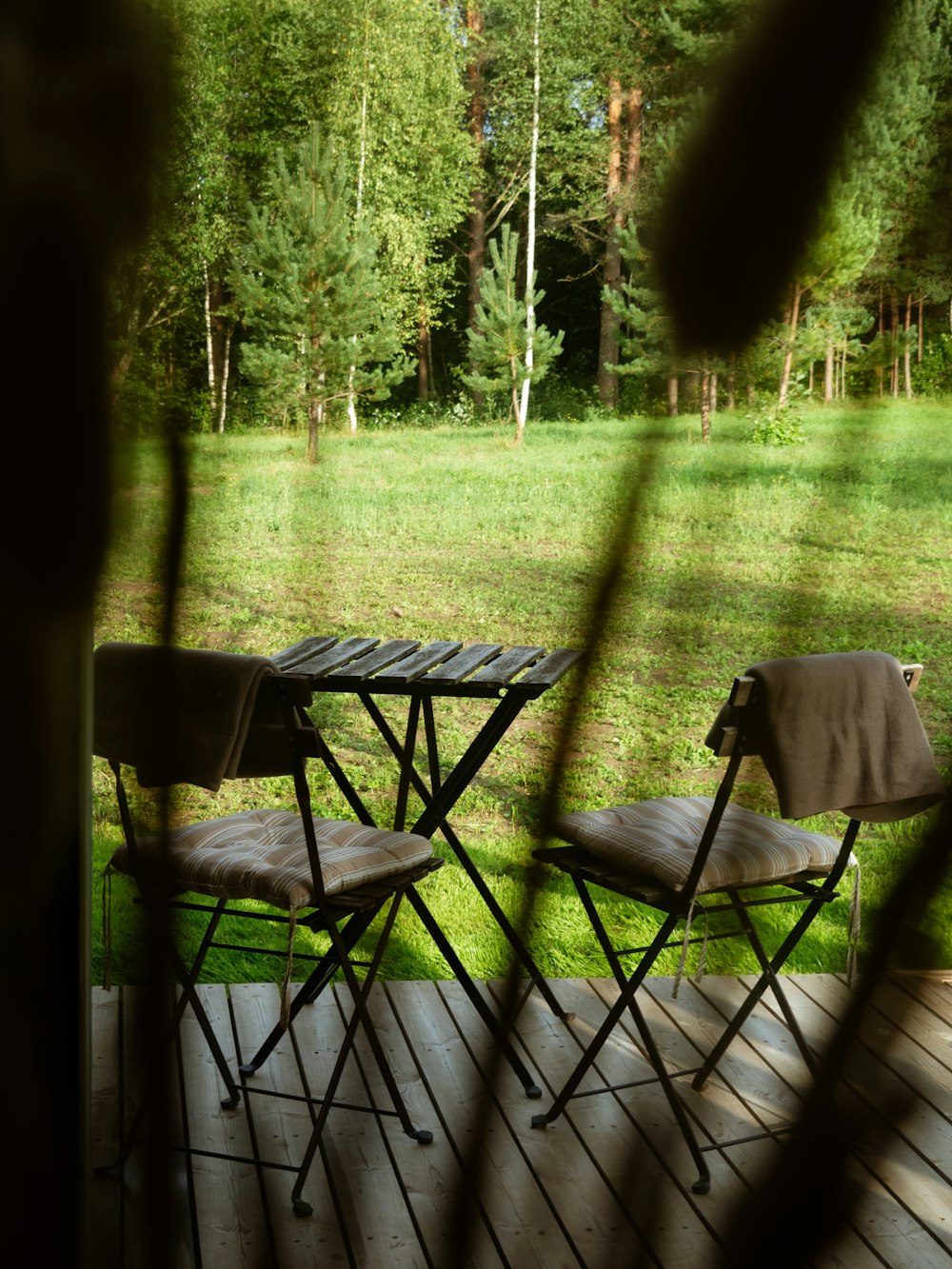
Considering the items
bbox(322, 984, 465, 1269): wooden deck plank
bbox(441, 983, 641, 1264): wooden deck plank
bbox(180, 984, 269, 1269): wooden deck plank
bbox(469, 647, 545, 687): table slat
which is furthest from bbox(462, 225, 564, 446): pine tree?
bbox(469, 647, 545, 687): table slat

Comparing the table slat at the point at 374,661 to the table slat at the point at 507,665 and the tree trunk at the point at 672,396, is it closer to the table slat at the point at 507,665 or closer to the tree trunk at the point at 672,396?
the table slat at the point at 507,665

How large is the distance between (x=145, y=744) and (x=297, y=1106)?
89.0 inches

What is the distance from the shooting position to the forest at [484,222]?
26cm

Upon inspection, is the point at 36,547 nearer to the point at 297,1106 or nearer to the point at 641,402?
the point at 641,402

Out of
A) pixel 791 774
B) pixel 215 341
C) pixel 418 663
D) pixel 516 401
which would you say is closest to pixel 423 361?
pixel 516 401

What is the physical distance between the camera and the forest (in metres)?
0.26

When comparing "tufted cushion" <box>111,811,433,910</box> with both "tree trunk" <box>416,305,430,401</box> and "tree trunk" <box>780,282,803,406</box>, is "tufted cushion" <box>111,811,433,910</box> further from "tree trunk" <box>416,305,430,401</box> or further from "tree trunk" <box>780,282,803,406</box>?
"tree trunk" <box>780,282,803,406</box>

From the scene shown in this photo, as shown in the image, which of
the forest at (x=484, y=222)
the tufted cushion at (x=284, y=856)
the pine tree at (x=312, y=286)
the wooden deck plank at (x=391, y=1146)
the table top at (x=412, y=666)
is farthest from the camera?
the table top at (x=412, y=666)

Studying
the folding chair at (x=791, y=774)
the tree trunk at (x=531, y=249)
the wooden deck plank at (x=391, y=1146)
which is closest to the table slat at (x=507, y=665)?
the folding chair at (x=791, y=774)

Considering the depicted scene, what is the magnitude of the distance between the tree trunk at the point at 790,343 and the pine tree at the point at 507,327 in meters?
0.15

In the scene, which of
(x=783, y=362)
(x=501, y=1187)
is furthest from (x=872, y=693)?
(x=783, y=362)

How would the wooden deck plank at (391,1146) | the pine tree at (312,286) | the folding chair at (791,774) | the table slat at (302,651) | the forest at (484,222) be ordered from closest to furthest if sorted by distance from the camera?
1. the forest at (484,222)
2. the pine tree at (312,286)
3. the wooden deck plank at (391,1146)
4. the folding chair at (791,774)
5. the table slat at (302,651)

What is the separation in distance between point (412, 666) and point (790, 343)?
2139mm

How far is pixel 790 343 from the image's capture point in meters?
0.28
